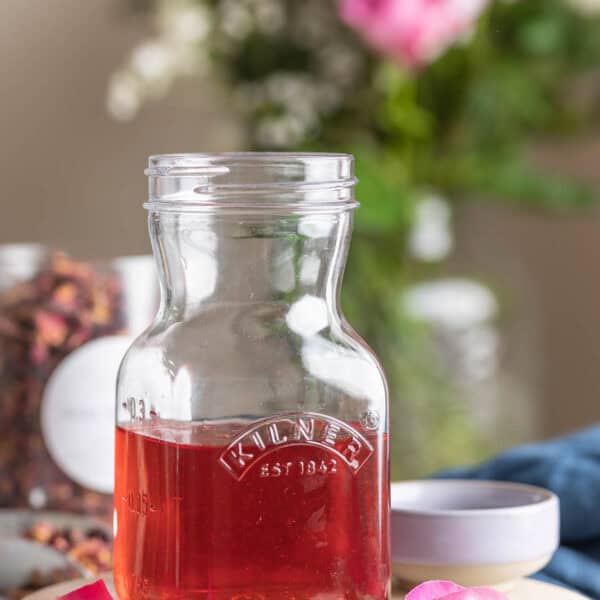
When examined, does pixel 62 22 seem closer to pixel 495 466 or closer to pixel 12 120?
pixel 12 120

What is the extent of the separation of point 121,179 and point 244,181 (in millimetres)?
1535

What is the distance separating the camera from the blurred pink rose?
4.33 feet

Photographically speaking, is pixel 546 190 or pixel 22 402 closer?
pixel 22 402

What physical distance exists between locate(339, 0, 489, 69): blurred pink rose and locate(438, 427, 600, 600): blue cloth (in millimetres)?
632

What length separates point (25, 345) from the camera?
733 millimetres

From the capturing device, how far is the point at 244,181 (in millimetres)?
465

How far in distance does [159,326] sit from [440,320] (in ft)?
3.62

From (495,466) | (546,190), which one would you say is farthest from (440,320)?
(495,466)

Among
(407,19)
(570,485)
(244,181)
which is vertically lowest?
(570,485)

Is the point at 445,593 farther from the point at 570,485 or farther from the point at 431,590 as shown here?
the point at 570,485

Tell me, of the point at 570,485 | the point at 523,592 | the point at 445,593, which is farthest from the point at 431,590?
the point at 570,485

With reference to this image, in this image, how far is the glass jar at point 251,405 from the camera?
1.42ft

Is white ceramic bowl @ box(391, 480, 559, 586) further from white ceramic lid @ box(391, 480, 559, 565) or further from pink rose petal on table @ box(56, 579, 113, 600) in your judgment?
pink rose petal on table @ box(56, 579, 113, 600)

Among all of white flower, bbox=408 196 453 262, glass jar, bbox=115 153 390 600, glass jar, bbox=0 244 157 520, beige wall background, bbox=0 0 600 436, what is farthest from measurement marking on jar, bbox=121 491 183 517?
beige wall background, bbox=0 0 600 436
